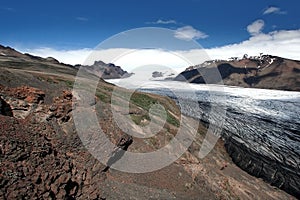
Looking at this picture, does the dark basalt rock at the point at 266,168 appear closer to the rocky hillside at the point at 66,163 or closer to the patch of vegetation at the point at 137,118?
the rocky hillside at the point at 66,163

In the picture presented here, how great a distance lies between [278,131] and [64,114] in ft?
159

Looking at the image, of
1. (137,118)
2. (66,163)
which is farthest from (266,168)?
(66,163)

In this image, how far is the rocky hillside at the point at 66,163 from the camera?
45.9 feet

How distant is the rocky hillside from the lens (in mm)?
14000

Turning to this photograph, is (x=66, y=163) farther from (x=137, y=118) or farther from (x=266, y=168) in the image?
(x=266, y=168)

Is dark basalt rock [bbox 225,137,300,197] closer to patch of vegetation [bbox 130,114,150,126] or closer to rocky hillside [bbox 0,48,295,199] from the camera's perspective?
rocky hillside [bbox 0,48,295,199]

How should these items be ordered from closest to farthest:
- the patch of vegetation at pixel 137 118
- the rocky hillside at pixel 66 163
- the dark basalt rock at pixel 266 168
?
the rocky hillside at pixel 66 163
the patch of vegetation at pixel 137 118
the dark basalt rock at pixel 266 168

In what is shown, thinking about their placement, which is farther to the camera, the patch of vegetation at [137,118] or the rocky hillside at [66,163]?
the patch of vegetation at [137,118]

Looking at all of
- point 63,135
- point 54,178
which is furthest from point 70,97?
point 54,178

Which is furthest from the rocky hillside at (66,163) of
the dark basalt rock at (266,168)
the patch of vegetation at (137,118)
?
the dark basalt rock at (266,168)

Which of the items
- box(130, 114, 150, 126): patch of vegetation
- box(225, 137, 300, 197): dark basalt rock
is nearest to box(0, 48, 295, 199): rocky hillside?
box(130, 114, 150, 126): patch of vegetation

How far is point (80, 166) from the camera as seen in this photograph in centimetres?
1828

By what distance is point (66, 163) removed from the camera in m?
16.9

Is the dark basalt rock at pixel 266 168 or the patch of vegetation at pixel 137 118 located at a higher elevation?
the patch of vegetation at pixel 137 118
